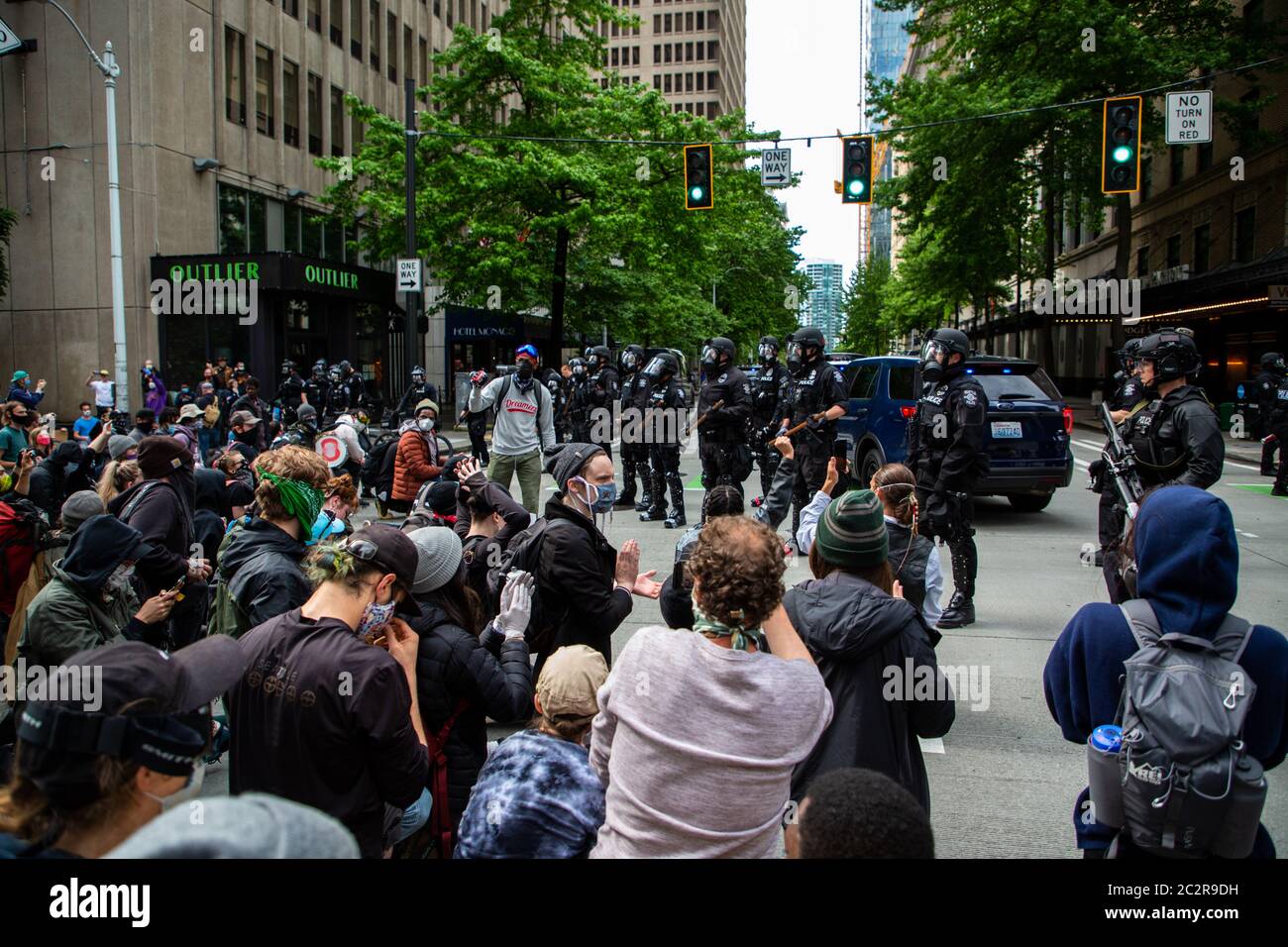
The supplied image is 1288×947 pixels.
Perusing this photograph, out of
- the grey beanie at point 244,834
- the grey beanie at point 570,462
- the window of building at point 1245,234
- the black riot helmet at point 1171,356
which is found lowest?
the grey beanie at point 244,834

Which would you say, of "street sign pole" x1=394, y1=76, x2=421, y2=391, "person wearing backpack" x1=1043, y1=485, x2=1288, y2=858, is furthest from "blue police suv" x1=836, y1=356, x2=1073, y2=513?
"street sign pole" x1=394, y1=76, x2=421, y2=391

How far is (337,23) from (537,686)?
36189 mm

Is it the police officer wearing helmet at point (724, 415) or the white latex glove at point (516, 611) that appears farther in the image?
the police officer wearing helmet at point (724, 415)

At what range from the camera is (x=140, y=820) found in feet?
6.60

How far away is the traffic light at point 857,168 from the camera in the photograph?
1620 cm

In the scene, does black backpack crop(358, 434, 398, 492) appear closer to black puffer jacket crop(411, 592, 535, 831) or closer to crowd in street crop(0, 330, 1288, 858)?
crowd in street crop(0, 330, 1288, 858)

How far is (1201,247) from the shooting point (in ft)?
115

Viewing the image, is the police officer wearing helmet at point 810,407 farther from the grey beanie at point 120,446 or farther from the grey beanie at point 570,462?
the grey beanie at point 120,446

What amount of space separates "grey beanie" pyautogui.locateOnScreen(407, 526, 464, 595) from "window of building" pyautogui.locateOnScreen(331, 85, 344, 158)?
33.1m

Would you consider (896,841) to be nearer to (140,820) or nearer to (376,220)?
(140,820)

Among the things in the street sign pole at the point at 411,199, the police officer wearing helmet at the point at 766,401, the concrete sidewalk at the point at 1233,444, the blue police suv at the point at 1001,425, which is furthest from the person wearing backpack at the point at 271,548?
the street sign pole at the point at 411,199

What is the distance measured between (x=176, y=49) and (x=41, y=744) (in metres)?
29.2

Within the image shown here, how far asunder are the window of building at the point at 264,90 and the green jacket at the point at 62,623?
28711 mm
